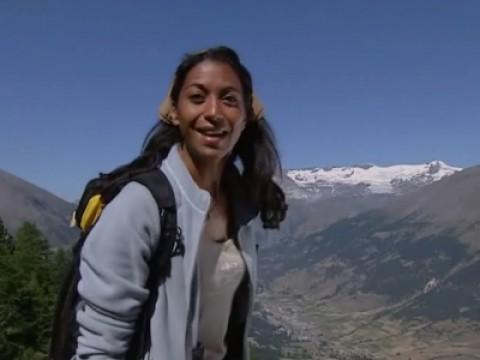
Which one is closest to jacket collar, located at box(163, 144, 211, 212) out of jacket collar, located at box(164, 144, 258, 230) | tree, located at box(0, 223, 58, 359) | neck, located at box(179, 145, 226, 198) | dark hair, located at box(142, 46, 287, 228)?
jacket collar, located at box(164, 144, 258, 230)

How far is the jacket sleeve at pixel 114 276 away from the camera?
2660 millimetres

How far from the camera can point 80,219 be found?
291cm

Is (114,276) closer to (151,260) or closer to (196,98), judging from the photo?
(151,260)

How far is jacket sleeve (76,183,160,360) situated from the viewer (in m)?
2.66

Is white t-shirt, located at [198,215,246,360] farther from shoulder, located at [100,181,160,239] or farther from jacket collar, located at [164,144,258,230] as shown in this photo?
shoulder, located at [100,181,160,239]

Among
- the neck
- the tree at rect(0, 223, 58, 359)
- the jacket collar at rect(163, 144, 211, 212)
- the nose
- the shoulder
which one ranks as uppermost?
the tree at rect(0, 223, 58, 359)

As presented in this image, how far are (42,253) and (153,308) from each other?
40.1 m

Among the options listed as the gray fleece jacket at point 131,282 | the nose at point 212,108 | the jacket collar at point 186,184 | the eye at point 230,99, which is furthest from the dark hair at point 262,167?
the gray fleece jacket at point 131,282

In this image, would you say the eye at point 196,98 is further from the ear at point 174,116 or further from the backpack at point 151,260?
the backpack at point 151,260

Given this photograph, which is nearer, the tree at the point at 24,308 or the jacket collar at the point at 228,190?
the jacket collar at the point at 228,190

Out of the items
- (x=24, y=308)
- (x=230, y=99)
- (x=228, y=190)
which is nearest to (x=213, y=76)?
(x=230, y=99)

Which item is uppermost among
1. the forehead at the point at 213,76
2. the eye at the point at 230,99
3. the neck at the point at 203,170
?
the forehead at the point at 213,76

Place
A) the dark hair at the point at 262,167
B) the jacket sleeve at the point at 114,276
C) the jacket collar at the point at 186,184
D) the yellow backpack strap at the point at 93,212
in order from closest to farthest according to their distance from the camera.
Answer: the jacket sleeve at the point at 114,276 < the yellow backpack strap at the point at 93,212 < the jacket collar at the point at 186,184 < the dark hair at the point at 262,167

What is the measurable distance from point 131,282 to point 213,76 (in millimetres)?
1092
